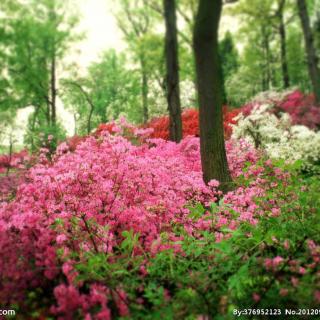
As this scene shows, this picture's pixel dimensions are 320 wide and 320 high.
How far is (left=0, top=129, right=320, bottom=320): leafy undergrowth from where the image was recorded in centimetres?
282

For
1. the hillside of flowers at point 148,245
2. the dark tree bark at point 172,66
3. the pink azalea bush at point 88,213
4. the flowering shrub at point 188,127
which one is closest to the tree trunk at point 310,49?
the flowering shrub at point 188,127

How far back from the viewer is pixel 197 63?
6.51m

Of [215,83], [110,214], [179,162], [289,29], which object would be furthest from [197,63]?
[289,29]

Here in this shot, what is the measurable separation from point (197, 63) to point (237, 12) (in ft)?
55.5

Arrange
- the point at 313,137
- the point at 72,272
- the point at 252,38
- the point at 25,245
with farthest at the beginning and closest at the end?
1. the point at 252,38
2. the point at 313,137
3. the point at 25,245
4. the point at 72,272

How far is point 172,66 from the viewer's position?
32.0 ft

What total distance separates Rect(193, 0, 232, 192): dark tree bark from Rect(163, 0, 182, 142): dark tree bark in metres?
3.28

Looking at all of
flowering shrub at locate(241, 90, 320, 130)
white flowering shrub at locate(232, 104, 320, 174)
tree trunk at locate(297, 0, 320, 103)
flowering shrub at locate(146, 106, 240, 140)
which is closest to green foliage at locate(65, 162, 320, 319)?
white flowering shrub at locate(232, 104, 320, 174)

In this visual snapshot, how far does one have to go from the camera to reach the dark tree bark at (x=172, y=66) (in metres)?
9.44

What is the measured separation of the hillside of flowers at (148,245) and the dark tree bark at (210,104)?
0.59m

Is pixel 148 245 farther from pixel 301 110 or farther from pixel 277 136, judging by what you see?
pixel 301 110

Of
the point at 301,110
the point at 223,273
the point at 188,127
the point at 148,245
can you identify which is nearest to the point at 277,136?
the point at 188,127

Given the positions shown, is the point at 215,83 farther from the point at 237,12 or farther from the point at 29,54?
the point at 29,54

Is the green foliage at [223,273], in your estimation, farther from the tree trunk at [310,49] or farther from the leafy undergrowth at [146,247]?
the tree trunk at [310,49]
